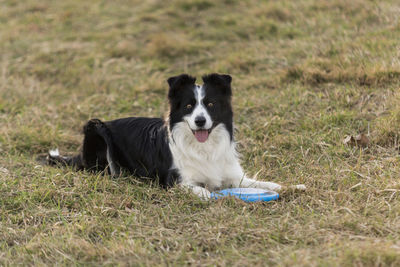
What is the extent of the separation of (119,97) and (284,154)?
3.40m

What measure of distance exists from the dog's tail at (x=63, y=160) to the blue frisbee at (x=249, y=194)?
1798 mm

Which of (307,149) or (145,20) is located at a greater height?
(145,20)

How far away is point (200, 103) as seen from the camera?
4.66m

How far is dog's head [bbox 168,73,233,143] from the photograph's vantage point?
463cm

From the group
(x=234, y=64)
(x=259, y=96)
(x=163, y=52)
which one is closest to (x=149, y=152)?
(x=259, y=96)

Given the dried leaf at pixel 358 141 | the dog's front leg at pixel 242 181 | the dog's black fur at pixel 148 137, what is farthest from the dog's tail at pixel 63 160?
the dried leaf at pixel 358 141

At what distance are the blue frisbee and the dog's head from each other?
1.77ft

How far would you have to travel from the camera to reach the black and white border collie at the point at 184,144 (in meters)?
4.72

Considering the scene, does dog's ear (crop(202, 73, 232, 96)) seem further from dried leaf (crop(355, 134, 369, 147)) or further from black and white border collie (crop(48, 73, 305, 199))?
dried leaf (crop(355, 134, 369, 147))

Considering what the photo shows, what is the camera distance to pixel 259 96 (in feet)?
23.9

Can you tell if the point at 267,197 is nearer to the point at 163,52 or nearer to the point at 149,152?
the point at 149,152

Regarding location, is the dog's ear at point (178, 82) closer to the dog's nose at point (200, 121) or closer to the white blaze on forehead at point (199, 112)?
the white blaze on forehead at point (199, 112)

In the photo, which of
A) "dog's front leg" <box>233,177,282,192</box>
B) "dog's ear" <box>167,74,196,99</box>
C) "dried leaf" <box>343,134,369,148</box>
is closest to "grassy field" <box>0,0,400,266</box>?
"dried leaf" <box>343,134,369,148</box>

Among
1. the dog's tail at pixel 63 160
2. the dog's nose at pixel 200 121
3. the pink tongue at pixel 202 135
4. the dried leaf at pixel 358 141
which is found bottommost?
the dog's tail at pixel 63 160
